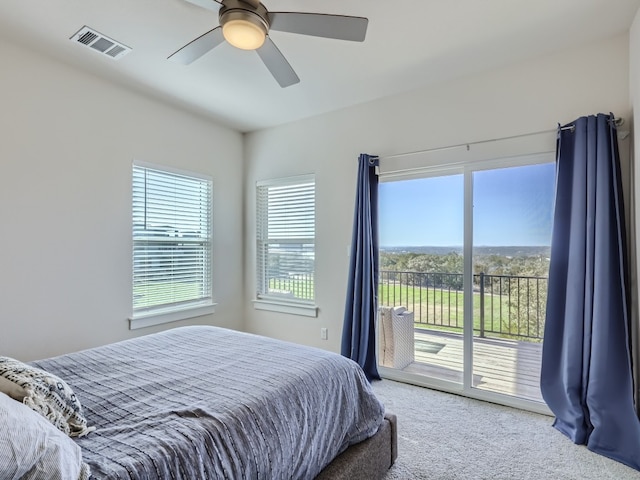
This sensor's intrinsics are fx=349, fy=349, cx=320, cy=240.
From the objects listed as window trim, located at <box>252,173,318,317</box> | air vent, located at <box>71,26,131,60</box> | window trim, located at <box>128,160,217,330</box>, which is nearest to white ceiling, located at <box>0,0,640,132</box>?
air vent, located at <box>71,26,131,60</box>

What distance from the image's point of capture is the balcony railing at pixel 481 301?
2.80 m

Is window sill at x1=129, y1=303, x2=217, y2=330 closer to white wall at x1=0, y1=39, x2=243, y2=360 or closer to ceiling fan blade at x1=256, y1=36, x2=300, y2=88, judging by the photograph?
white wall at x1=0, y1=39, x2=243, y2=360

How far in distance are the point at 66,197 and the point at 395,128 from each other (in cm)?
290

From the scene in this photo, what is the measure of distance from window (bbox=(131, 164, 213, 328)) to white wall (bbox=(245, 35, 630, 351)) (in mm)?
630

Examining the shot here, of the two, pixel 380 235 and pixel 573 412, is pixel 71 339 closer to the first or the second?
pixel 380 235

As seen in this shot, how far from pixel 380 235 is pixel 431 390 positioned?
1500 millimetres

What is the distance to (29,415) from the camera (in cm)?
103

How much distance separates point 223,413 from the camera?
132 cm

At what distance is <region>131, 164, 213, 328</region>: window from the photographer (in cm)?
335

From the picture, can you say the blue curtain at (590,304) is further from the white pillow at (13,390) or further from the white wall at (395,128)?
the white pillow at (13,390)

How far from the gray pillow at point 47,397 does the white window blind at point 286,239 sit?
2.75 m

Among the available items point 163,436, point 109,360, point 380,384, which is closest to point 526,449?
point 380,384

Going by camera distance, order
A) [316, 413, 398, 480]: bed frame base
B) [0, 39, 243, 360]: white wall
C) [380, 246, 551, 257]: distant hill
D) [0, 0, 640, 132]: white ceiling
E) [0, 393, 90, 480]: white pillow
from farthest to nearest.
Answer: [380, 246, 551, 257]: distant hill < [0, 39, 243, 360]: white wall < [0, 0, 640, 132]: white ceiling < [316, 413, 398, 480]: bed frame base < [0, 393, 90, 480]: white pillow

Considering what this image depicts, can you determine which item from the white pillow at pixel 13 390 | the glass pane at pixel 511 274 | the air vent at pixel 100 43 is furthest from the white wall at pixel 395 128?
the white pillow at pixel 13 390
